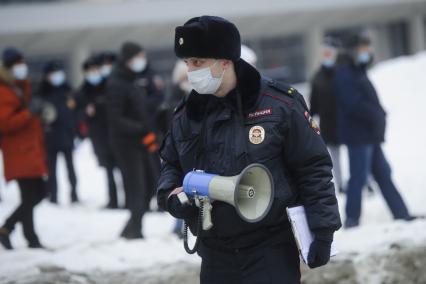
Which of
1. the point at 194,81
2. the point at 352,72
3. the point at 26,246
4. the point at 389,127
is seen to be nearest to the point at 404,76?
the point at 389,127

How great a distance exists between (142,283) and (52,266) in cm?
71

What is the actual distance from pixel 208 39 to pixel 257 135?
1.59 feet

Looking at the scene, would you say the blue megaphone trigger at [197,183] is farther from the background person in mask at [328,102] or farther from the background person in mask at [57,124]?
the background person in mask at [57,124]

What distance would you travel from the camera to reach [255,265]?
3.73 m

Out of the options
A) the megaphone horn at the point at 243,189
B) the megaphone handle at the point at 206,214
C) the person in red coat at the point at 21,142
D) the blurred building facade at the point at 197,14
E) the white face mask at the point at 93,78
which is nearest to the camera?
the megaphone horn at the point at 243,189

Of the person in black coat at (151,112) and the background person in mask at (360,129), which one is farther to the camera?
the person in black coat at (151,112)

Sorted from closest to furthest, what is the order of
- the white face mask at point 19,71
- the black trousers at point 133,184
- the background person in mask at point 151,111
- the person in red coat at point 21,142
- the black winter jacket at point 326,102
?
the person in red coat at point 21,142 → the white face mask at point 19,71 → the black trousers at point 133,184 → the background person in mask at point 151,111 → the black winter jacket at point 326,102

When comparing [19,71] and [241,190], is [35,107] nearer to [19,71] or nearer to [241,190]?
[19,71]

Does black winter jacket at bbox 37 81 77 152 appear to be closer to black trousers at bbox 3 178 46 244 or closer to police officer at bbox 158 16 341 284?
black trousers at bbox 3 178 46 244

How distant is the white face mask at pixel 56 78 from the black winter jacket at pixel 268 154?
326 inches

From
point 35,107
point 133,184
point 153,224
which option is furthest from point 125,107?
point 153,224

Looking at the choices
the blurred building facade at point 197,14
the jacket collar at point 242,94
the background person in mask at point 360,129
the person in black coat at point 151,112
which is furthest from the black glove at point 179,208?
the blurred building facade at point 197,14

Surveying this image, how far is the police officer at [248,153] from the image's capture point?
12.1 ft

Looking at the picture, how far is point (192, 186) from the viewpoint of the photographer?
144 inches
